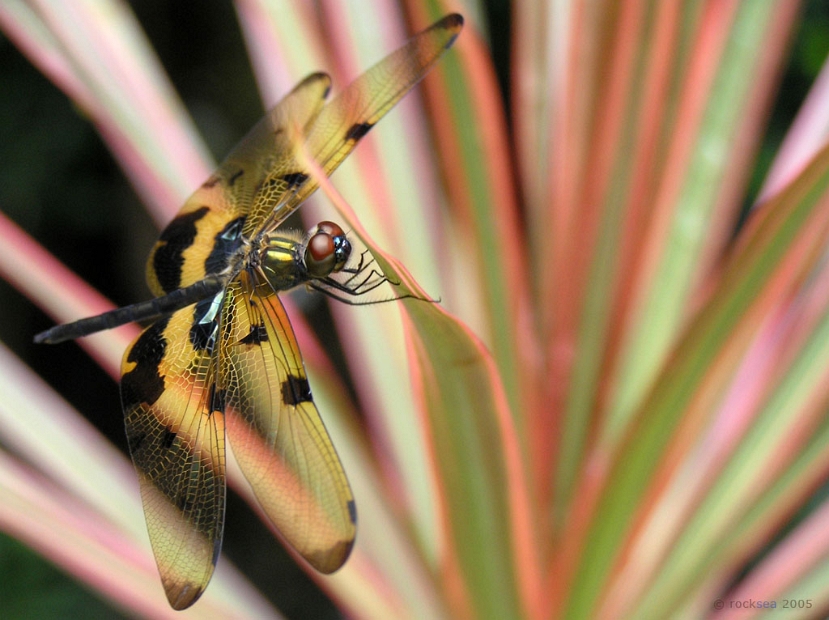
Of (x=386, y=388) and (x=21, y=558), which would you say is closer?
(x=386, y=388)

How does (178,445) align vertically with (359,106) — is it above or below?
below

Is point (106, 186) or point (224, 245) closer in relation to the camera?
point (224, 245)

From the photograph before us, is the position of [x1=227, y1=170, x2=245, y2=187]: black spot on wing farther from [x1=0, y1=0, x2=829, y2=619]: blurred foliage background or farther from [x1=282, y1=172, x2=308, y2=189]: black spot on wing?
[x1=0, y1=0, x2=829, y2=619]: blurred foliage background

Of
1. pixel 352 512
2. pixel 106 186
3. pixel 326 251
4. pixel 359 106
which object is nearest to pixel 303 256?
pixel 326 251

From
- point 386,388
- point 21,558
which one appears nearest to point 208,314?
point 386,388

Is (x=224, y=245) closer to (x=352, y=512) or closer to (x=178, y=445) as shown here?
(x=178, y=445)

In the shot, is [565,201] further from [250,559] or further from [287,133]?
[250,559]

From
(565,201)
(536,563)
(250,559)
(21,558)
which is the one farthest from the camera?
(250,559)
